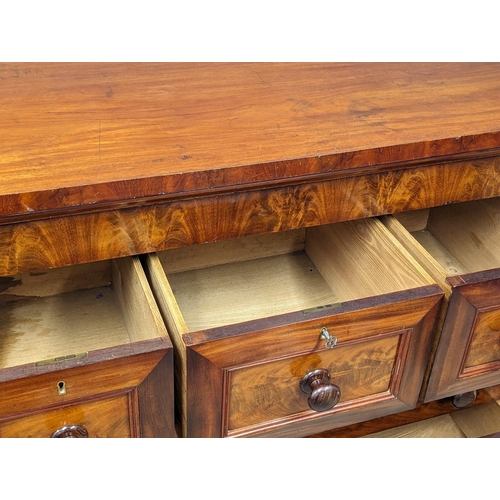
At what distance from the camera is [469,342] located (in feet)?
2.97

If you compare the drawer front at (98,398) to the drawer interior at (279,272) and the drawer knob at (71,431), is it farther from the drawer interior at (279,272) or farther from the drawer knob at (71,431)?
the drawer interior at (279,272)

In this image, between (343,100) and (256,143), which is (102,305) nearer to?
(256,143)

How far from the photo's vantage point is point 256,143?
0.85 m

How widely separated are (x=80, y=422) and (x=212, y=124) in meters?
0.41

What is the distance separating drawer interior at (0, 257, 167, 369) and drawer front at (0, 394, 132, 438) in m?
0.13

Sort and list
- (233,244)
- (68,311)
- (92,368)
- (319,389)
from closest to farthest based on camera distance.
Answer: (92,368) → (319,389) → (68,311) → (233,244)

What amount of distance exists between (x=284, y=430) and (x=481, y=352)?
30 centimetres

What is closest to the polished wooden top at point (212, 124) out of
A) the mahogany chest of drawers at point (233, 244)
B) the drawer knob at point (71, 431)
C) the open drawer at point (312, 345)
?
the mahogany chest of drawers at point (233, 244)

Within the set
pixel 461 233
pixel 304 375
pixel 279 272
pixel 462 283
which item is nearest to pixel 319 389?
pixel 304 375

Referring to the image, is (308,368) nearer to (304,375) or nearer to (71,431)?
(304,375)

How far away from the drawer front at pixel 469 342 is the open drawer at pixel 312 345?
0.02m

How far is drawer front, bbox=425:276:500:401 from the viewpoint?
32.9 inches

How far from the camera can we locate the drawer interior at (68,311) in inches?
37.1

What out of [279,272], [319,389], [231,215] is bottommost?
[319,389]
